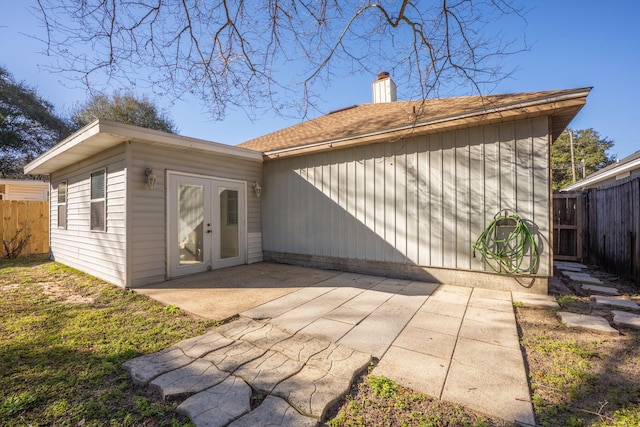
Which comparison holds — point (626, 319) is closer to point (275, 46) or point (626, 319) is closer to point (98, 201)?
point (275, 46)

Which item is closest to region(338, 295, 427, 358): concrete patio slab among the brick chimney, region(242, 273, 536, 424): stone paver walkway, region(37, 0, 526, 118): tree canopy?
region(242, 273, 536, 424): stone paver walkway

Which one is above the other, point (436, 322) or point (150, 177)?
point (150, 177)

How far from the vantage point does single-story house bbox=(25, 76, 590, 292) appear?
395 cm

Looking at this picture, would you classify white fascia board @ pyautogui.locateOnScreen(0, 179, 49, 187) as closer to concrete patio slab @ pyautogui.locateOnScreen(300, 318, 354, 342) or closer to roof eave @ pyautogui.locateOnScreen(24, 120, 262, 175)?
roof eave @ pyautogui.locateOnScreen(24, 120, 262, 175)

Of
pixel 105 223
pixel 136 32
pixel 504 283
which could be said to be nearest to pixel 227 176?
pixel 105 223

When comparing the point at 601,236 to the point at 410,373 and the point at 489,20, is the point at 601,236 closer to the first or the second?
the point at 489,20

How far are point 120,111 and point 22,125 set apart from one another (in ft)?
13.5

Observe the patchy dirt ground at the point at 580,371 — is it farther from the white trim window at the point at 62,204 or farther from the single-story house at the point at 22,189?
the single-story house at the point at 22,189

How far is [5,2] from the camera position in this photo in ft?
7.67

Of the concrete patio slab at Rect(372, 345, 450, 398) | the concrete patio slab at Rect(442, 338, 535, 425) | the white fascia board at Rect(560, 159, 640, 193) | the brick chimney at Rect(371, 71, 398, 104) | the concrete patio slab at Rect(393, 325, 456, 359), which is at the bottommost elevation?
the concrete patio slab at Rect(372, 345, 450, 398)

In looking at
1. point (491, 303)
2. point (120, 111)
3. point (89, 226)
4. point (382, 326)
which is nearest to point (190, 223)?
point (89, 226)

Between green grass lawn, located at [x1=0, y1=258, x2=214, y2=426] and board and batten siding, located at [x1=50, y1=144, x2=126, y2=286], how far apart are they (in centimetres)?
55

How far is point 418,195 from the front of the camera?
467 cm

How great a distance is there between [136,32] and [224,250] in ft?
13.4
